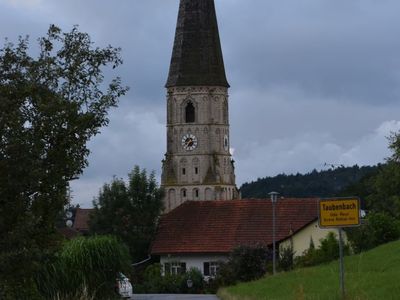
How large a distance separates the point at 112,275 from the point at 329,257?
2268 cm

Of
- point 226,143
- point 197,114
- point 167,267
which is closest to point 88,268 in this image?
point 167,267

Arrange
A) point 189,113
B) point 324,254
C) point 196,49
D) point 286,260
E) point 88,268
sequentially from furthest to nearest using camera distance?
1. point 189,113
2. point 196,49
3. point 286,260
4. point 324,254
5. point 88,268

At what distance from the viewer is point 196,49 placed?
407 feet

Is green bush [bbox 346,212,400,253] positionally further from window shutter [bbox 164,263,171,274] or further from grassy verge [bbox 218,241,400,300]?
window shutter [bbox 164,263,171,274]

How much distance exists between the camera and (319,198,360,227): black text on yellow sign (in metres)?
18.4

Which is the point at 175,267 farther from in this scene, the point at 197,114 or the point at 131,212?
the point at 197,114

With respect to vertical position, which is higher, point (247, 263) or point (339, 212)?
point (247, 263)

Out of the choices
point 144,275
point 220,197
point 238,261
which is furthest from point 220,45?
point 238,261

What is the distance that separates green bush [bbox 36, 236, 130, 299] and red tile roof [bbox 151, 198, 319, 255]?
1697 inches

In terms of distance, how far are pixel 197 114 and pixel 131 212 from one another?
164 ft

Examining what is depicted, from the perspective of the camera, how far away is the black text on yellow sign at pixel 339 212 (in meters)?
18.4

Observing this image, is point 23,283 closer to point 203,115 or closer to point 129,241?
point 129,241

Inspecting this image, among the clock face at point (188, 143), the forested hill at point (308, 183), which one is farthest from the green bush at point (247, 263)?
the forested hill at point (308, 183)

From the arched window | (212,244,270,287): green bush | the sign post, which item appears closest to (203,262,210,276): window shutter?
(212,244,270,287): green bush
